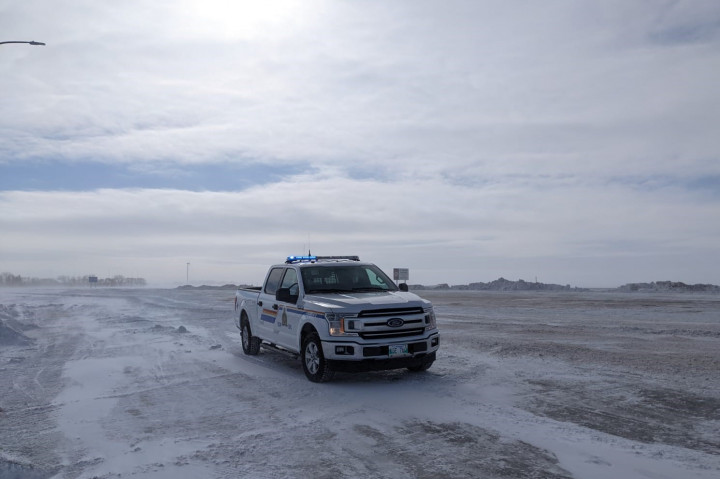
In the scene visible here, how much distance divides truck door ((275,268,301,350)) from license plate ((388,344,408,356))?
6.20ft

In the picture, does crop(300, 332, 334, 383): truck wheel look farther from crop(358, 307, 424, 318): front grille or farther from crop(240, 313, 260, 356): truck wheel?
crop(240, 313, 260, 356): truck wheel

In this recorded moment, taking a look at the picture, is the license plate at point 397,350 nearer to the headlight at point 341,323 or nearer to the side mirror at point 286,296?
the headlight at point 341,323

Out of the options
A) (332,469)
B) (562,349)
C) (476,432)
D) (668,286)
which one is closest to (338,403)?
(476,432)

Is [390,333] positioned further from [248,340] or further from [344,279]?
[248,340]

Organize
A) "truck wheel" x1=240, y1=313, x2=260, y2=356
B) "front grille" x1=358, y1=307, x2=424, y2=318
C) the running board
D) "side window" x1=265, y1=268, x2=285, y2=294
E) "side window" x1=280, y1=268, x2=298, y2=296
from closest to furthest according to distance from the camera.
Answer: "front grille" x1=358, y1=307, x2=424, y2=318 → the running board → "side window" x1=280, y1=268, x2=298, y2=296 → "side window" x1=265, y1=268, x2=285, y2=294 → "truck wheel" x1=240, y1=313, x2=260, y2=356

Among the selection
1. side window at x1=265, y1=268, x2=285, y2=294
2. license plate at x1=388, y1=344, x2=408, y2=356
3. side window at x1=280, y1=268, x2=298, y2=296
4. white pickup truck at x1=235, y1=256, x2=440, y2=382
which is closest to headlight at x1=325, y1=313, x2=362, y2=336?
white pickup truck at x1=235, y1=256, x2=440, y2=382

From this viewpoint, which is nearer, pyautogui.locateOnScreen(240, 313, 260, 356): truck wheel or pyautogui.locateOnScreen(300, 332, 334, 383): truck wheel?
pyautogui.locateOnScreen(300, 332, 334, 383): truck wheel

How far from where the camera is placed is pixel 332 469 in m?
5.79

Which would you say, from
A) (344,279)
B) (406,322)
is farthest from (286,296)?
(406,322)

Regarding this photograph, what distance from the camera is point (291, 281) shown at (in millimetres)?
11961

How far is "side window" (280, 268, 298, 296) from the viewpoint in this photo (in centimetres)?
1154

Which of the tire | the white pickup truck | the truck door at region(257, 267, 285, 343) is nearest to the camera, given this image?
the white pickup truck

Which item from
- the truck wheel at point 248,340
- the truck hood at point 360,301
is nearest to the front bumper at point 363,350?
the truck hood at point 360,301

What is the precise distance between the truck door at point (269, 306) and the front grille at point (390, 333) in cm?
292
